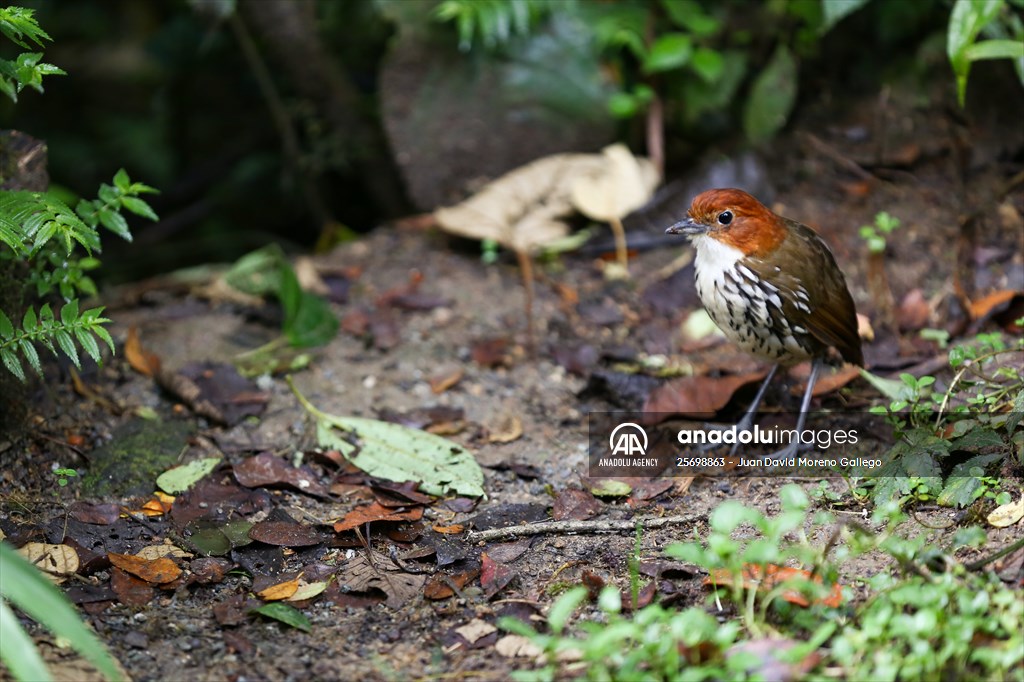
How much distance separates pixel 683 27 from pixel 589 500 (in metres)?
3.19

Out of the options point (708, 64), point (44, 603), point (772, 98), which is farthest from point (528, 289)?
Result: point (44, 603)

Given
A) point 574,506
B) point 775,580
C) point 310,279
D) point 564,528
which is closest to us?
point 775,580

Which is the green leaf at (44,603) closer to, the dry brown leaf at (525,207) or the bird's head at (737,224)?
the bird's head at (737,224)

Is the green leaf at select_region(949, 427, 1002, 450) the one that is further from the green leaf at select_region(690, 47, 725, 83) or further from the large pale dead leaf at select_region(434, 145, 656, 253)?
the green leaf at select_region(690, 47, 725, 83)

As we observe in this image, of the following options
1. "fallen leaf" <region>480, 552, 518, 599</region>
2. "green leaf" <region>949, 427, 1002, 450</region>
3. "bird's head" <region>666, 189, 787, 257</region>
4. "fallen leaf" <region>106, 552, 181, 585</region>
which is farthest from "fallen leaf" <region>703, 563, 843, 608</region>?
"fallen leaf" <region>106, 552, 181, 585</region>

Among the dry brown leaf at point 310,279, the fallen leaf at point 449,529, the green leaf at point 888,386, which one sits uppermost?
the dry brown leaf at point 310,279

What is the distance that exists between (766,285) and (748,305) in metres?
0.10

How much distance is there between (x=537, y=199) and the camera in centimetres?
549

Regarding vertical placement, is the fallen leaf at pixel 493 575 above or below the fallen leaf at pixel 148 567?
below

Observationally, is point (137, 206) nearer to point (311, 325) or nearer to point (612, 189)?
point (311, 325)

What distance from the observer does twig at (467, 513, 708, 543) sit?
10.8 ft

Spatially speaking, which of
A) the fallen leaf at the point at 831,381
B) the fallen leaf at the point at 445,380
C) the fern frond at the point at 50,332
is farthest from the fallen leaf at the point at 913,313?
the fern frond at the point at 50,332

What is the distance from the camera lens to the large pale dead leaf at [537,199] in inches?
209

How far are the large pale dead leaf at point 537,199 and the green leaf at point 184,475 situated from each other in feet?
6.64
